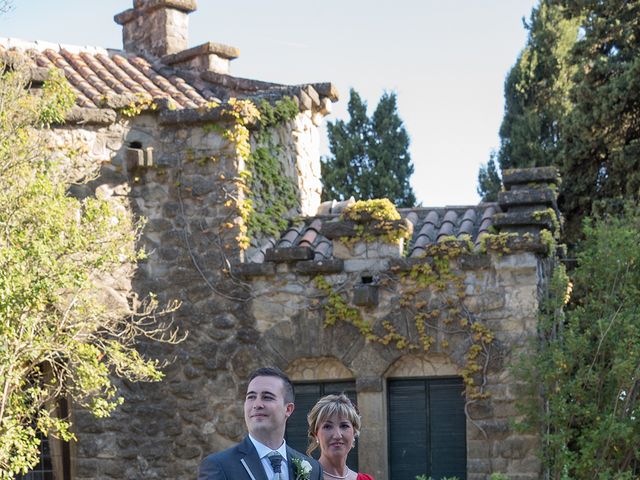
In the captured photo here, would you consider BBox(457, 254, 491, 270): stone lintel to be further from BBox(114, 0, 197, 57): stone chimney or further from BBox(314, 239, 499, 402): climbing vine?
BBox(114, 0, 197, 57): stone chimney

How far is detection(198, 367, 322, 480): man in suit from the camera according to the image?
5426mm

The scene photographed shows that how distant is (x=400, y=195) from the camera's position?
74.8 ft

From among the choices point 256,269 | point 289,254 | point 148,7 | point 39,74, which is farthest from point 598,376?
point 148,7

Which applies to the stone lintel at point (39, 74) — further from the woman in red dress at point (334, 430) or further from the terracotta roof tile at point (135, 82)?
the woman in red dress at point (334, 430)

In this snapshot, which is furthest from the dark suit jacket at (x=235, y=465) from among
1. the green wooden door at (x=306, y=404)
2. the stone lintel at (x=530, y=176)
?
the stone lintel at (x=530, y=176)

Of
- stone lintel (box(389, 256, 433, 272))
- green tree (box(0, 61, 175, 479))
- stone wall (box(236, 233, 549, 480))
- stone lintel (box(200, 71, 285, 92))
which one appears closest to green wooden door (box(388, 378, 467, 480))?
stone wall (box(236, 233, 549, 480))

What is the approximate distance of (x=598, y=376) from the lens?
11062 millimetres

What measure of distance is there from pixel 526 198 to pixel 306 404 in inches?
115

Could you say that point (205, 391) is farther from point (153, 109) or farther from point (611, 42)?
point (611, 42)

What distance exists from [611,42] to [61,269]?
397 inches

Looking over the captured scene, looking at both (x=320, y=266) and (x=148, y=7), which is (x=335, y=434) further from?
(x=148, y=7)

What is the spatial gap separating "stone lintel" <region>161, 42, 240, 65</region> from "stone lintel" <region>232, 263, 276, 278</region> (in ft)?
10.9

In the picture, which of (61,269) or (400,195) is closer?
(61,269)

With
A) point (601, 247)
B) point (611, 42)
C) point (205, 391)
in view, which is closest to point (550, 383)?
point (601, 247)
